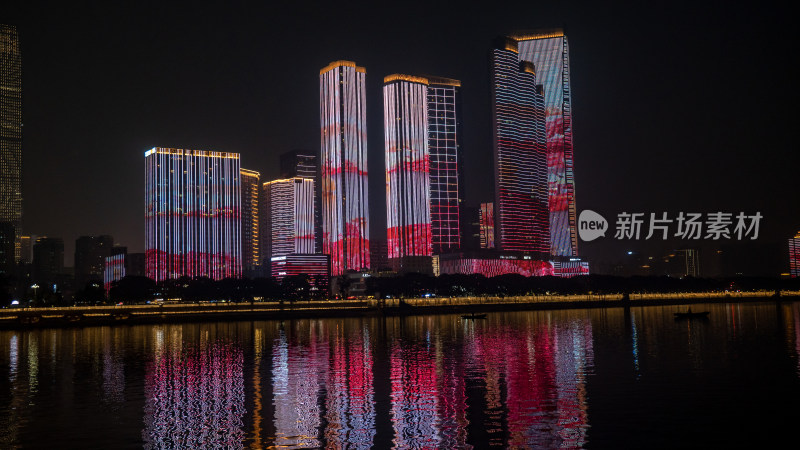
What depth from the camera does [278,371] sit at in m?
55.2

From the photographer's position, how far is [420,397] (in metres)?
39.7

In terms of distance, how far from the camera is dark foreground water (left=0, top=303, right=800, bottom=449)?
30.1m

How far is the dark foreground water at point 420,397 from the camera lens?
30.1 meters

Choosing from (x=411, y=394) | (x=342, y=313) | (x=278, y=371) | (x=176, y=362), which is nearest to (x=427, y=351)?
(x=278, y=371)

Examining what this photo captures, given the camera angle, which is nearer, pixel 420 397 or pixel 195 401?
pixel 420 397

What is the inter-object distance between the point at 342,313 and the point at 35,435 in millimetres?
157119

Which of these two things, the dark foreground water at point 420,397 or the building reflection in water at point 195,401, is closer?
the dark foreground water at point 420,397

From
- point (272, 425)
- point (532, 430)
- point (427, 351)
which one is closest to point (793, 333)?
point (427, 351)

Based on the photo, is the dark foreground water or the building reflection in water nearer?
the dark foreground water

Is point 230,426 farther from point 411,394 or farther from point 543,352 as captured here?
point 543,352

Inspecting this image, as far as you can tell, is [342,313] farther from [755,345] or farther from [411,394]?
[411,394]

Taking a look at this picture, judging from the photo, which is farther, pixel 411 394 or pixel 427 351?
pixel 427 351

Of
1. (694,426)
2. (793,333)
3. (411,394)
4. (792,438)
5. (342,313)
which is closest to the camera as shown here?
(792,438)

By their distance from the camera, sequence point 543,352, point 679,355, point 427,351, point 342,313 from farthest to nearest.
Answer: point 342,313 → point 427,351 → point 543,352 → point 679,355
